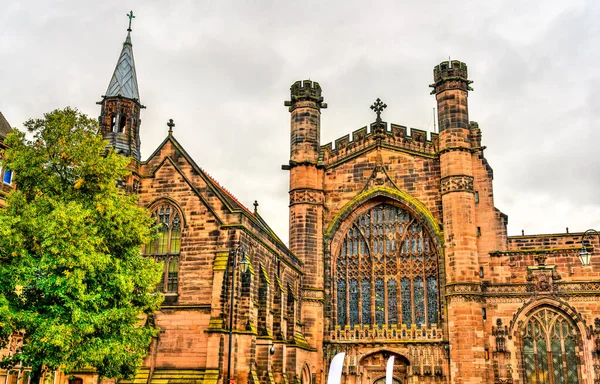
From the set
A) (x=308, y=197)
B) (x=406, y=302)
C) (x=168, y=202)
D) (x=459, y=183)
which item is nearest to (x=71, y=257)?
(x=168, y=202)

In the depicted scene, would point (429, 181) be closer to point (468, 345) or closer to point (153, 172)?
point (468, 345)

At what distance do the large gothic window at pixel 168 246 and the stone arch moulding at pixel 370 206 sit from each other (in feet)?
35.2

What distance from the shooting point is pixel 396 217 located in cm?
3697

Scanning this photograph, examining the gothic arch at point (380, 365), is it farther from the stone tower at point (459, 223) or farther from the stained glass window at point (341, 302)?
the stone tower at point (459, 223)

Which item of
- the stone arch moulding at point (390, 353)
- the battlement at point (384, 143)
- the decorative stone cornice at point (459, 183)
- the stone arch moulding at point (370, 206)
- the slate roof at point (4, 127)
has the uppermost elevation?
the battlement at point (384, 143)

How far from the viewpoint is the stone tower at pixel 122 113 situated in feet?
110

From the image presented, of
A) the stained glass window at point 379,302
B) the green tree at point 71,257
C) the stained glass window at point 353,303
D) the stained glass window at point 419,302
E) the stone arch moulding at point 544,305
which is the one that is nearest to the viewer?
the green tree at point 71,257

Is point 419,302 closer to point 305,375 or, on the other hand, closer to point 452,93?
point 305,375

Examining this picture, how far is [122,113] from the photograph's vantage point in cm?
3428

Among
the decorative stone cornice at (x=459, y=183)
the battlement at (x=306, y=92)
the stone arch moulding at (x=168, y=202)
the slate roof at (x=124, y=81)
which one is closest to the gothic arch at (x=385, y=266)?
the decorative stone cornice at (x=459, y=183)

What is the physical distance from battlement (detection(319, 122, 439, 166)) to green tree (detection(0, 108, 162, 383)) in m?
18.6

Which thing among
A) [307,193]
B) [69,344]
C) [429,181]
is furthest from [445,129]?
[69,344]

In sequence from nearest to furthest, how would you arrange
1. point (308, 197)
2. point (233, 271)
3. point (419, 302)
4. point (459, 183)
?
point (233, 271), point (459, 183), point (419, 302), point (308, 197)

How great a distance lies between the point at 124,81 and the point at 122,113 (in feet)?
6.55
